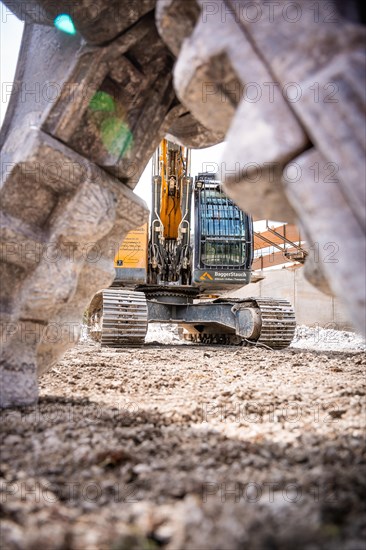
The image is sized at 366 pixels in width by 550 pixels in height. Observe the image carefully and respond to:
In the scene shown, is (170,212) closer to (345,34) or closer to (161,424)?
(161,424)

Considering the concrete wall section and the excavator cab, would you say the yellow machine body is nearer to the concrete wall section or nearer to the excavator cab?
the excavator cab

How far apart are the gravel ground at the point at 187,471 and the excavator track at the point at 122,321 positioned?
12.4ft

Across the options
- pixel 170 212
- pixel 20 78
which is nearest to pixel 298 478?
pixel 20 78

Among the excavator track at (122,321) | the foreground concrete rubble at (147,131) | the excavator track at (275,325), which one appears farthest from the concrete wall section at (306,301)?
the foreground concrete rubble at (147,131)

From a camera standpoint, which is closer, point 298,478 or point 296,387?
point 298,478

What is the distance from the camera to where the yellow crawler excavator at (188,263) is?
23.2 ft

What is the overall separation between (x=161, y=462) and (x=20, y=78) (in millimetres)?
1800

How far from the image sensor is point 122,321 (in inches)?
255

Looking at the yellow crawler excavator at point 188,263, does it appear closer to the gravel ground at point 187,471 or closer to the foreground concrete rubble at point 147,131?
the gravel ground at point 187,471

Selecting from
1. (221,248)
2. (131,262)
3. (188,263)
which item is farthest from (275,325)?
(131,262)

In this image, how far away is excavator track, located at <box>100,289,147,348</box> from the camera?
642cm

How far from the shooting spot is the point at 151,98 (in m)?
1.95

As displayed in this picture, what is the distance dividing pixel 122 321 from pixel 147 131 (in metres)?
4.75

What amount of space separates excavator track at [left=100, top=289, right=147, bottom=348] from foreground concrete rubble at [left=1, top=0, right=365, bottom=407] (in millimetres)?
4095
